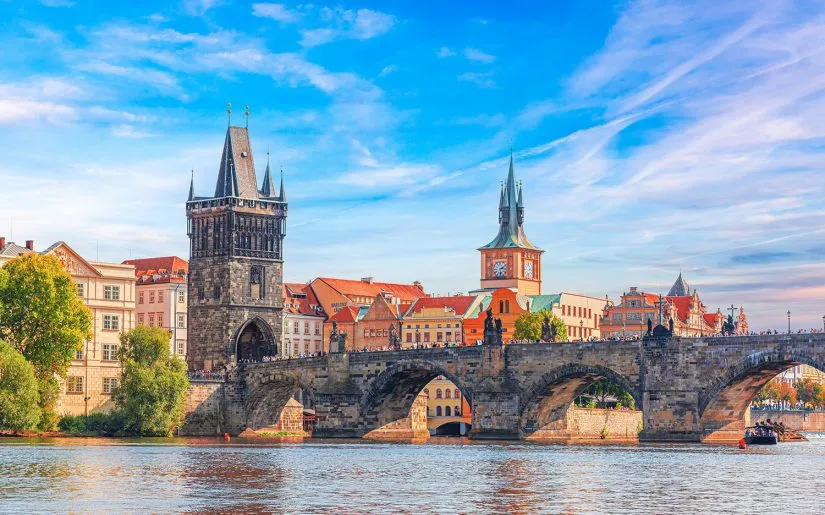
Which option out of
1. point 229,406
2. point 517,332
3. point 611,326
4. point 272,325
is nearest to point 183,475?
point 229,406

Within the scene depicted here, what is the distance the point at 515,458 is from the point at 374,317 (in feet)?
283

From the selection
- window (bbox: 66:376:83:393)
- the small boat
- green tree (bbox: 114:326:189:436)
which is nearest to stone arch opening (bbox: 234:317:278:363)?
green tree (bbox: 114:326:189:436)

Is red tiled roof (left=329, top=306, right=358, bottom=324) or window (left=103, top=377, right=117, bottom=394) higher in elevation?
red tiled roof (left=329, top=306, right=358, bottom=324)

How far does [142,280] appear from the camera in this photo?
148750 millimetres

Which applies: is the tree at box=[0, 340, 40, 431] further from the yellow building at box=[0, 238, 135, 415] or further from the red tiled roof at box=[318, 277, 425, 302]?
the red tiled roof at box=[318, 277, 425, 302]

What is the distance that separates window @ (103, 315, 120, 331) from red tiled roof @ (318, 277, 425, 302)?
5801cm

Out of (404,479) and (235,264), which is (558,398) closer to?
(235,264)

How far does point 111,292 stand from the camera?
11756 cm

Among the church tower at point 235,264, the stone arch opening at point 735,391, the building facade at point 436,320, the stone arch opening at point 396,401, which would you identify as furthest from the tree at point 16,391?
the building facade at point 436,320

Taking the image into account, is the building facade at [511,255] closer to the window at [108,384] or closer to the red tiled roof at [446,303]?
the red tiled roof at [446,303]

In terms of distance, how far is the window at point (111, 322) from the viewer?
117m

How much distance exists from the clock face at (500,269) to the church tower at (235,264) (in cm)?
5273

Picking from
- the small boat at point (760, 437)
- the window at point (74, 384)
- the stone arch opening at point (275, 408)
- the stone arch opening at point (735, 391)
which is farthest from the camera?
the stone arch opening at point (275, 408)

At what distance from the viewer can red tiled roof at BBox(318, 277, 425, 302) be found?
577 ft
